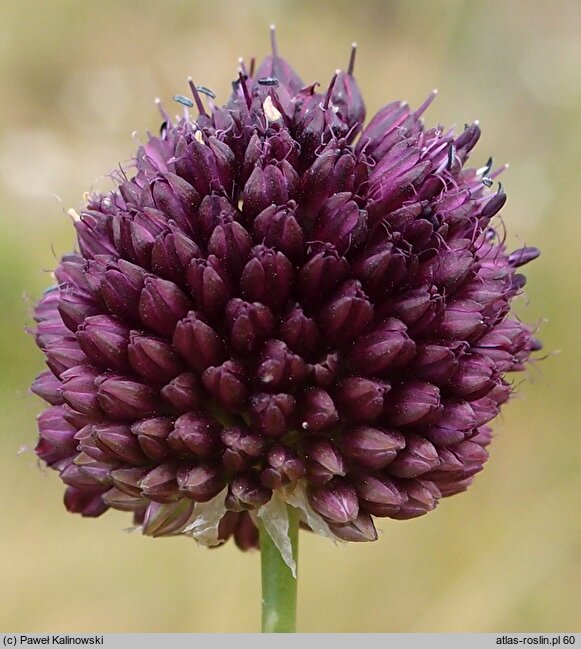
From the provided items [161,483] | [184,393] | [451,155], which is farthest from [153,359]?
[451,155]

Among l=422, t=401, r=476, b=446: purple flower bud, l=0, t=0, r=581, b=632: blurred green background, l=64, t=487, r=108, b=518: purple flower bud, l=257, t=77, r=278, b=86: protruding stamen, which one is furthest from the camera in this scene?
l=0, t=0, r=581, b=632: blurred green background

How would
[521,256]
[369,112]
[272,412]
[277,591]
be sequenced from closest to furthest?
[272,412], [277,591], [521,256], [369,112]

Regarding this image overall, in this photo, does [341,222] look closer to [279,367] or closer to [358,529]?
[279,367]

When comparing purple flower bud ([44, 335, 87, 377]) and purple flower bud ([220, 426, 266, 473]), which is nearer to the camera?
purple flower bud ([220, 426, 266, 473])

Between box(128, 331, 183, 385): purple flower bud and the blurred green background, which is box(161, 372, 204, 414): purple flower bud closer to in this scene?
box(128, 331, 183, 385): purple flower bud

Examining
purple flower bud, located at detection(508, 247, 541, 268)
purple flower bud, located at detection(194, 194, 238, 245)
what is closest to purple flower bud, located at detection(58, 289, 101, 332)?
purple flower bud, located at detection(194, 194, 238, 245)

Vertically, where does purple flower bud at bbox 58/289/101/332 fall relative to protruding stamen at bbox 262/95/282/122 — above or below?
below

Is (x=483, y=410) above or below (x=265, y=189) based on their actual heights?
below

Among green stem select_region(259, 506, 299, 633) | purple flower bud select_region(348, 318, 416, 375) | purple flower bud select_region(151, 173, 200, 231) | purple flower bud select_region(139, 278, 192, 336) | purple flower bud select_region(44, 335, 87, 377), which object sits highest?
purple flower bud select_region(151, 173, 200, 231)
